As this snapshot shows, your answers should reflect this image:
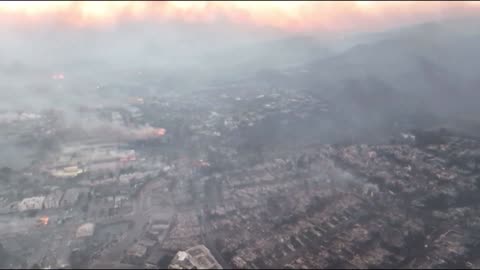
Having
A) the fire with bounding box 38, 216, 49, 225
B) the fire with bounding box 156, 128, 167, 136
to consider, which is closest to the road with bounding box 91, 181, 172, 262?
the fire with bounding box 38, 216, 49, 225

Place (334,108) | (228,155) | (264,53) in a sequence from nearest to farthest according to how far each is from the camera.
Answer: (228,155), (334,108), (264,53)

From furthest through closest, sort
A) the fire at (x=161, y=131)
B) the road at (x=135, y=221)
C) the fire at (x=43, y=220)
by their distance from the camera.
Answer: the fire at (x=161, y=131) < the fire at (x=43, y=220) < the road at (x=135, y=221)

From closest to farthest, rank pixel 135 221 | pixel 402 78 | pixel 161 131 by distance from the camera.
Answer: pixel 135 221, pixel 161 131, pixel 402 78

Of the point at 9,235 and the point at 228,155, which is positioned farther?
the point at 228,155

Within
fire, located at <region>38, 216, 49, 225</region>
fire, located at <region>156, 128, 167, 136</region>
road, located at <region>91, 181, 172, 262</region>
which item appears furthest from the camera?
fire, located at <region>156, 128, 167, 136</region>

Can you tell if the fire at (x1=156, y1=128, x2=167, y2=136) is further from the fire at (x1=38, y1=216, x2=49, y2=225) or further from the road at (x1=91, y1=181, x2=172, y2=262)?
the fire at (x1=38, y1=216, x2=49, y2=225)

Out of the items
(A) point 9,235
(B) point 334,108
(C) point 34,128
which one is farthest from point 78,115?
(B) point 334,108

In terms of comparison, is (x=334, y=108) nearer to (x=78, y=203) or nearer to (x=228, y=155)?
(x=228, y=155)

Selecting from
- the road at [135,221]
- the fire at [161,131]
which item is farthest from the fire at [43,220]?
the fire at [161,131]

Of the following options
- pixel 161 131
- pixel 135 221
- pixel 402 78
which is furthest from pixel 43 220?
pixel 402 78

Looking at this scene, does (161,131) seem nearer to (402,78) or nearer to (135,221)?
(135,221)

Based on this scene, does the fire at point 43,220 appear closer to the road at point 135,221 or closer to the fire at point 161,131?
the road at point 135,221
